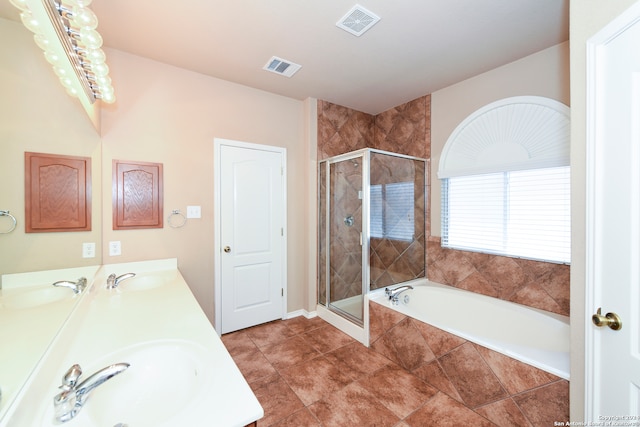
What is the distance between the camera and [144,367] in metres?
0.99

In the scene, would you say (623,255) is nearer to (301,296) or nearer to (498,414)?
(498,414)

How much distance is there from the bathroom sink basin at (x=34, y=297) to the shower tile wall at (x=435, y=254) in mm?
2568

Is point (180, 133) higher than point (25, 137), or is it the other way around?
point (180, 133)

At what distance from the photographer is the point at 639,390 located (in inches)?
36.4

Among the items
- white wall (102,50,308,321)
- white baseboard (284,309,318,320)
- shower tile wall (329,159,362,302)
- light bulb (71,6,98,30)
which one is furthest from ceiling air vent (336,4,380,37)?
white baseboard (284,309,318,320)

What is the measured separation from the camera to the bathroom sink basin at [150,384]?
0.86 meters

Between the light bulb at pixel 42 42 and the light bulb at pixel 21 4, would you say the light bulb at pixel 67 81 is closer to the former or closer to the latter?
the light bulb at pixel 42 42

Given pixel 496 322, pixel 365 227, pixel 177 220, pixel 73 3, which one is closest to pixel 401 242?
pixel 365 227

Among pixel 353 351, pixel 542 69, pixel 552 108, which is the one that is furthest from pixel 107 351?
pixel 542 69

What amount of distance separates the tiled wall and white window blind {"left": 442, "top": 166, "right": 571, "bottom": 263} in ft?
3.73

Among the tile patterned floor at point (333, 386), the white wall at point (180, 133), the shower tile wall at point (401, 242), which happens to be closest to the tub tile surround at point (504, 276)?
the shower tile wall at point (401, 242)

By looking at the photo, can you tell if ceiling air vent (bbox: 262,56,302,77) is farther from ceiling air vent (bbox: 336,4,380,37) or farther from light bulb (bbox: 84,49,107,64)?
light bulb (bbox: 84,49,107,64)

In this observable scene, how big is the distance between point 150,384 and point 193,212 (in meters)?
1.77

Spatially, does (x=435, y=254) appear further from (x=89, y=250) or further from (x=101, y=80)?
(x=101, y=80)
